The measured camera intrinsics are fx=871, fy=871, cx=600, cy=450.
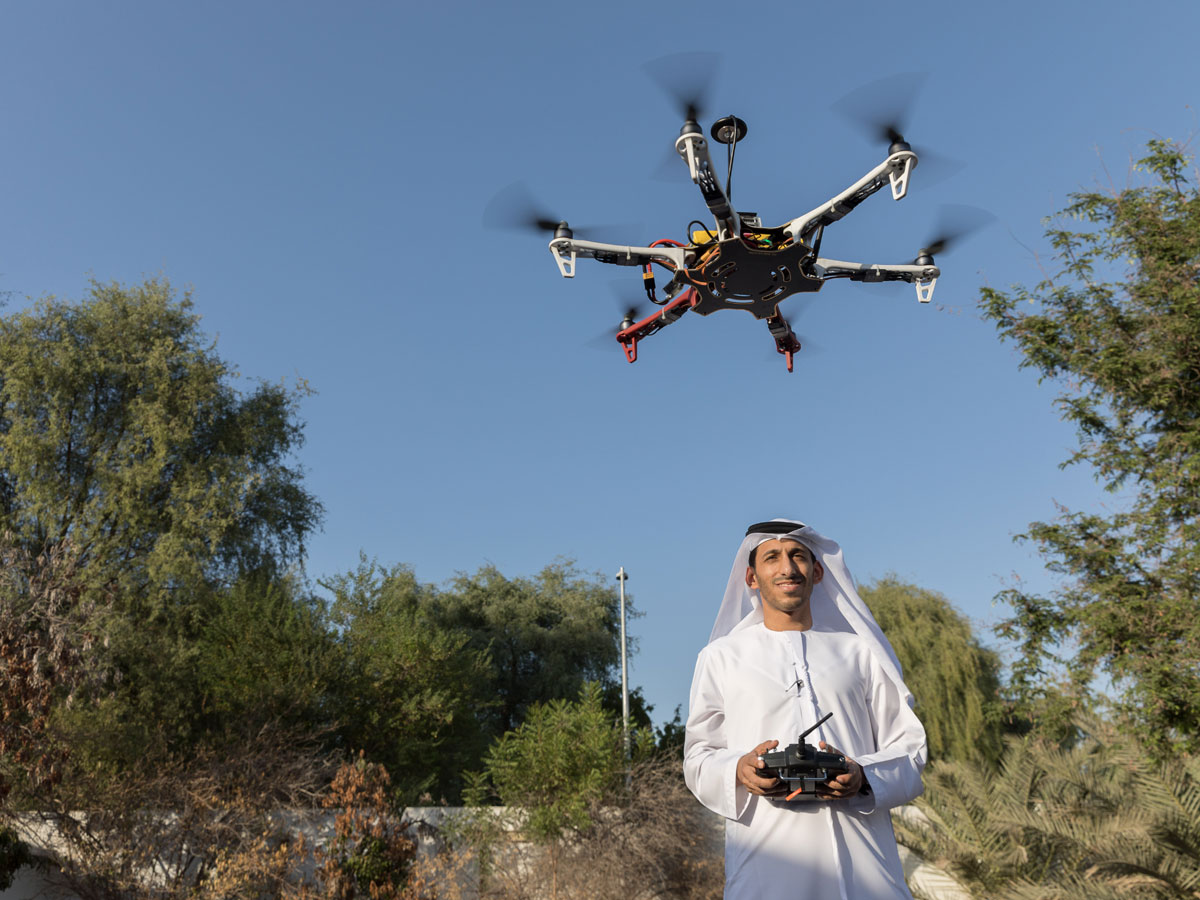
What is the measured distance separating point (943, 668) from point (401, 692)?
14670 millimetres

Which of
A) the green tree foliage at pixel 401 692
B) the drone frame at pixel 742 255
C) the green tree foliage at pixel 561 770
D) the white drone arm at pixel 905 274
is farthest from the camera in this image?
the green tree foliage at pixel 401 692

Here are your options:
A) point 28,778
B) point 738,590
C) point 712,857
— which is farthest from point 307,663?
point 738,590

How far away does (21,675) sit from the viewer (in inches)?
419

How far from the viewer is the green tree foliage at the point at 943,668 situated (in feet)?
76.2

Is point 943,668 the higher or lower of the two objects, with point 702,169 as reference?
higher

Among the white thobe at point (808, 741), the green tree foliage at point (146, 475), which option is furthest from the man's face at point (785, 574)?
the green tree foliage at point (146, 475)

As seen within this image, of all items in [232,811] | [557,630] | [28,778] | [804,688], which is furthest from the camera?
[557,630]

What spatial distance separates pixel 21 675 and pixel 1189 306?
616 inches

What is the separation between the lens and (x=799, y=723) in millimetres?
2842

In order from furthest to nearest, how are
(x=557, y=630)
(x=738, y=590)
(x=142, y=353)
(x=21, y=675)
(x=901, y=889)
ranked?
1. (x=557, y=630)
2. (x=142, y=353)
3. (x=21, y=675)
4. (x=738, y=590)
5. (x=901, y=889)

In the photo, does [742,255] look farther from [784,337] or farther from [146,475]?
[146,475]

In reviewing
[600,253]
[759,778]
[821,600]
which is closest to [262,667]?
[600,253]

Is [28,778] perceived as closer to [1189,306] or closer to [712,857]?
[712,857]

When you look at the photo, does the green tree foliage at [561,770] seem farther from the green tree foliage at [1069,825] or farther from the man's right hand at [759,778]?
the man's right hand at [759,778]
